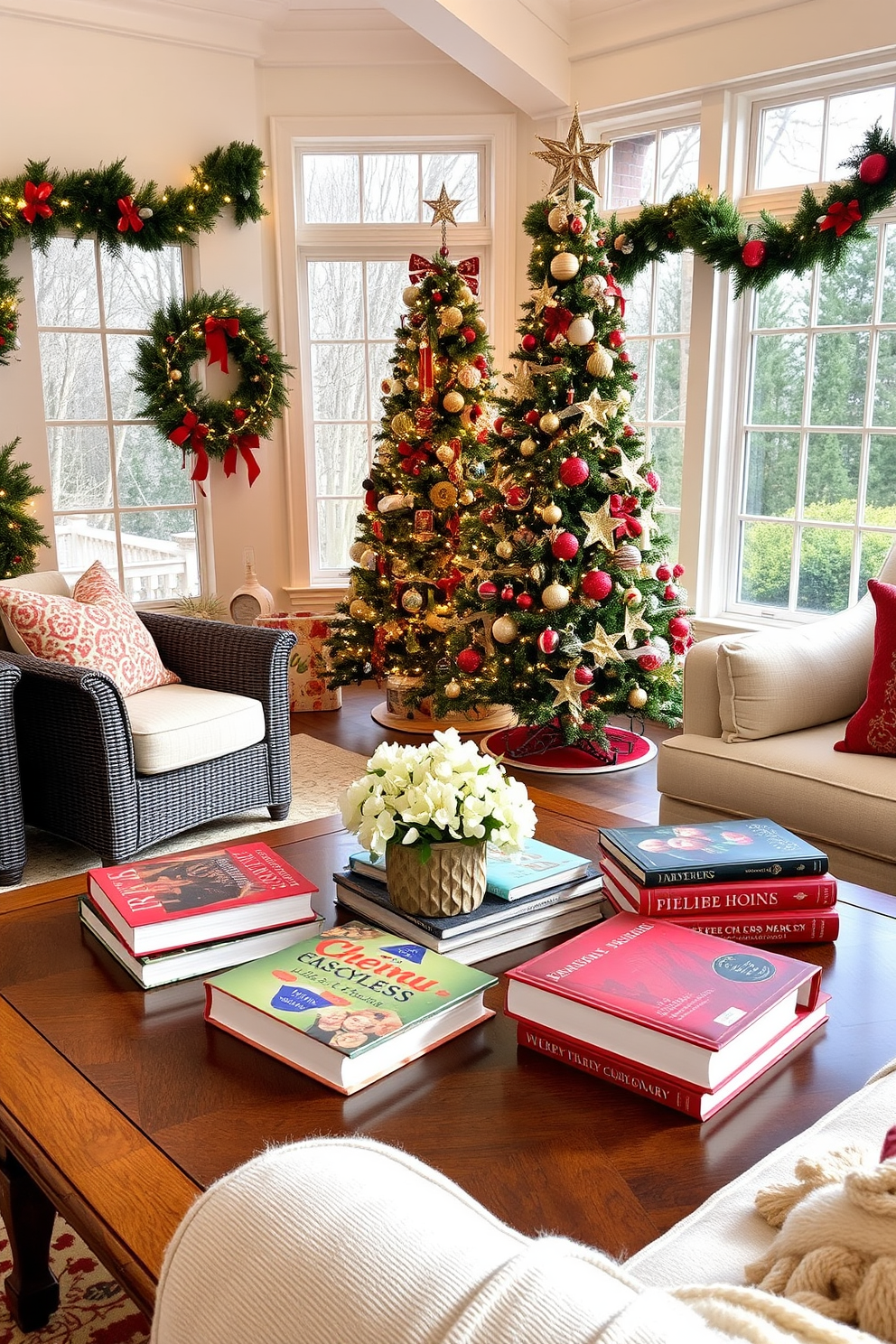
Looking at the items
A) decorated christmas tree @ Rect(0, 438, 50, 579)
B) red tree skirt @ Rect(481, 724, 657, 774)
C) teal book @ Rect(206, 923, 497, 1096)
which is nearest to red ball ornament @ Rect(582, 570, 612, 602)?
red tree skirt @ Rect(481, 724, 657, 774)

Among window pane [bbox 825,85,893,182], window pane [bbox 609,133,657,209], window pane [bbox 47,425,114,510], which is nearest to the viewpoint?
window pane [bbox 825,85,893,182]

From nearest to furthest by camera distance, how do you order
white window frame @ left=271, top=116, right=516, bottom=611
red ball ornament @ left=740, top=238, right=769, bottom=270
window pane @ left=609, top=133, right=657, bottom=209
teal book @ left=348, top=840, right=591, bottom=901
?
teal book @ left=348, top=840, right=591, bottom=901 < red ball ornament @ left=740, top=238, right=769, bottom=270 < window pane @ left=609, top=133, right=657, bottom=209 < white window frame @ left=271, top=116, right=516, bottom=611

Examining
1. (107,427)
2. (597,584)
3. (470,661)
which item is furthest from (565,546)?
(107,427)

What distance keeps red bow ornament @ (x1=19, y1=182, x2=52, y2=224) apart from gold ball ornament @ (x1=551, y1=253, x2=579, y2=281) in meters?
2.19

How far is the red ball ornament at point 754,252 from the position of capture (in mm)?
4090

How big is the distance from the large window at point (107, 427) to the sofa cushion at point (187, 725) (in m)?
1.90

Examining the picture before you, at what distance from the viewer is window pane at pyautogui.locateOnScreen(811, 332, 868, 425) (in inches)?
165

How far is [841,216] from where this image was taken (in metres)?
3.84

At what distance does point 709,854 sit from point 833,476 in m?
3.08

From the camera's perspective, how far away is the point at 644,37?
4504mm

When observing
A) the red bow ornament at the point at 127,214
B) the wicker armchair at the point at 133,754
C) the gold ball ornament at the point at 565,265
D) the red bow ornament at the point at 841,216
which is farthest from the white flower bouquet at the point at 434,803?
the red bow ornament at the point at 127,214

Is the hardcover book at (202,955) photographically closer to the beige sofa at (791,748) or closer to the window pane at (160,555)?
the beige sofa at (791,748)

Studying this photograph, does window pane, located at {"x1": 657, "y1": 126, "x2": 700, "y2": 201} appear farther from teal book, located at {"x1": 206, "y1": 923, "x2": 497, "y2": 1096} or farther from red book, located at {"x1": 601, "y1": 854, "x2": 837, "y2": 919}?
teal book, located at {"x1": 206, "y1": 923, "x2": 497, "y2": 1096}

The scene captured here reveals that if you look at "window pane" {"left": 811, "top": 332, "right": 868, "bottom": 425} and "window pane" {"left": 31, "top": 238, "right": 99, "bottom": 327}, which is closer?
"window pane" {"left": 811, "top": 332, "right": 868, "bottom": 425}
